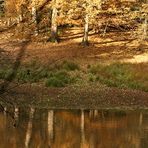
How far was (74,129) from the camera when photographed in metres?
16.6

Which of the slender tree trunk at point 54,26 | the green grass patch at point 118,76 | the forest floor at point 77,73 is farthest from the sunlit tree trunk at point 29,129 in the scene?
the slender tree trunk at point 54,26

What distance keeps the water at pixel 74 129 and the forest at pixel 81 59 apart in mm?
1485

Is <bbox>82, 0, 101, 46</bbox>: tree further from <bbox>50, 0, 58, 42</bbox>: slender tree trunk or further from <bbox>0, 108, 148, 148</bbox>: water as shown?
<bbox>0, 108, 148, 148</bbox>: water

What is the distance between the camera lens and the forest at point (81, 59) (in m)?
23.0

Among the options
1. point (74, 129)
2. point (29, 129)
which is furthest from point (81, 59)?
point (29, 129)

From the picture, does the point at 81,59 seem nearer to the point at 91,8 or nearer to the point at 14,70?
the point at 91,8

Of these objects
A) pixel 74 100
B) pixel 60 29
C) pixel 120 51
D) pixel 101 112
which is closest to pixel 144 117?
pixel 101 112

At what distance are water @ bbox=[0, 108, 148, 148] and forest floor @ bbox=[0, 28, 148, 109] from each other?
5.02ft

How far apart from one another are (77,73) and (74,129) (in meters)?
10.3

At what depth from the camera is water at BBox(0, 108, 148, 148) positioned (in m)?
14.0

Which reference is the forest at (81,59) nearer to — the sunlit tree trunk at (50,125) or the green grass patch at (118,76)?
the green grass patch at (118,76)

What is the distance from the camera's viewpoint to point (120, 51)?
3400cm

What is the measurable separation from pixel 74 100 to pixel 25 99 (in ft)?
7.42

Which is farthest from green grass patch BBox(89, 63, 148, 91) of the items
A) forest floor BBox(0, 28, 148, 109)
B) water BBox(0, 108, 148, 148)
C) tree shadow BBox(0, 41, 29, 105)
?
water BBox(0, 108, 148, 148)
